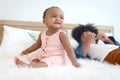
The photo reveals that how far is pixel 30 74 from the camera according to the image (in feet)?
2.84

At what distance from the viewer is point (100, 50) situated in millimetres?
1538

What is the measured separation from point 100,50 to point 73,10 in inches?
36.6

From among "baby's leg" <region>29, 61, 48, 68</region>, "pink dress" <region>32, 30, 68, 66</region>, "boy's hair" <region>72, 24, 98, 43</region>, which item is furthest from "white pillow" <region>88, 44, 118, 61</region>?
"baby's leg" <region>29, 61, 48, 68</region>

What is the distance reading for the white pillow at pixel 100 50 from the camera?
1483mm

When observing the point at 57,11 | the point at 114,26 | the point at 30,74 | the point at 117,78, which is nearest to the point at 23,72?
the point at 30,74

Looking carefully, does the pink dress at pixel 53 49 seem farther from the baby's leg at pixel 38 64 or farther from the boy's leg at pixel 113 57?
the boy's leg at pixel 113 57

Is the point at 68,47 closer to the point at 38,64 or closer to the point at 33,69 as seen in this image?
the point at 38,64

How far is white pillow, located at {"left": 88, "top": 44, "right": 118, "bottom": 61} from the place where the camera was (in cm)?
148

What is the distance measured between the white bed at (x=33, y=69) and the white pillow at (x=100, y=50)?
144 millimetres

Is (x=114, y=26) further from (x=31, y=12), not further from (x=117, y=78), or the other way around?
(x=117, y=78)

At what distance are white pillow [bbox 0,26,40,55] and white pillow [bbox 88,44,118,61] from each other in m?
0.50

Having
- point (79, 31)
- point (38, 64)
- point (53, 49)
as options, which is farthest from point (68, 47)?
point (79, 31)

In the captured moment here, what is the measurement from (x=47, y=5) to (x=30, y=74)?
1483mm

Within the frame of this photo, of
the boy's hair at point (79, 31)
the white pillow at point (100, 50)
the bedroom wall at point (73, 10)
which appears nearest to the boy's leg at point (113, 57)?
the white pillow at point (100, 50)
